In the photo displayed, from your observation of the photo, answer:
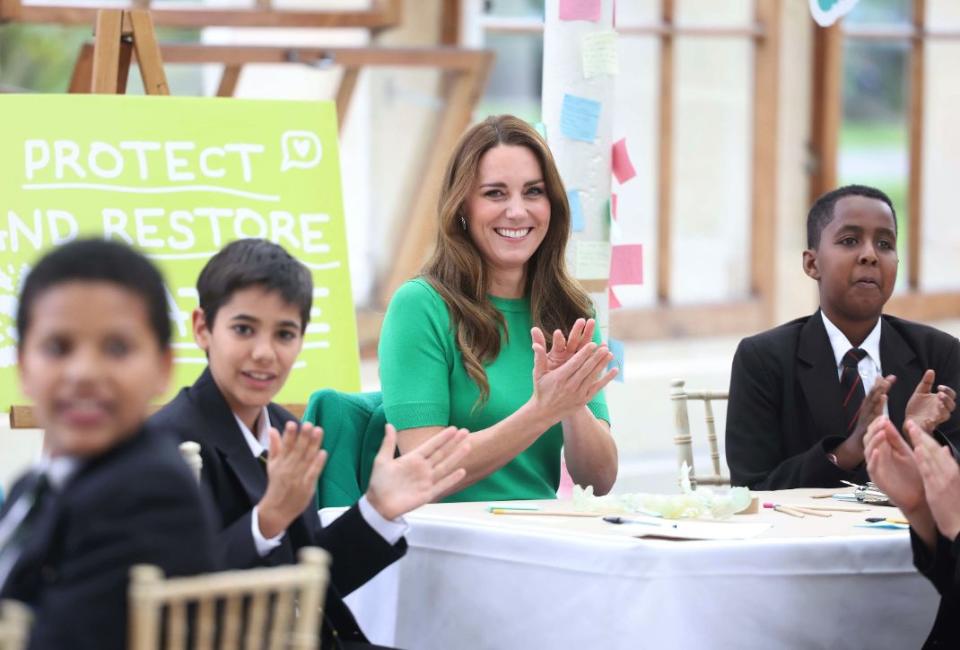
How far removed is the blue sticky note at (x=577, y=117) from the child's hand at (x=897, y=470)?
152 cm

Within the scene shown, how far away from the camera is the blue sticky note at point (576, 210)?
3797mm

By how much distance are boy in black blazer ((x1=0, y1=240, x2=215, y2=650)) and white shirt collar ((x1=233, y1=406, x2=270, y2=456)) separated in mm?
753

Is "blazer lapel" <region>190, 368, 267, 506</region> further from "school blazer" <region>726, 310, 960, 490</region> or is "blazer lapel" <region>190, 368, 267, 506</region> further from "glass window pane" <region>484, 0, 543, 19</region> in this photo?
"glass window pane" <region>484, 0, 543, 19</region>

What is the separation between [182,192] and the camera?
4156mm

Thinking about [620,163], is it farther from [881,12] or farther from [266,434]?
[881,12]

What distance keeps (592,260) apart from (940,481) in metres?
1.56

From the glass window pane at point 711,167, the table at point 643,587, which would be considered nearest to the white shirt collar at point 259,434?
the table at point 643,587

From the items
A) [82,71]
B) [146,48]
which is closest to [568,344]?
[146,48]

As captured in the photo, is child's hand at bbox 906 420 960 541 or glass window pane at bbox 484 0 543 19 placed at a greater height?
glass window pane at bbox 484 0 543 19

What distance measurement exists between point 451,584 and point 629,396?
4.54m

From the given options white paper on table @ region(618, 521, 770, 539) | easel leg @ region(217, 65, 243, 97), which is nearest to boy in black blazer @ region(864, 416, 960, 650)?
white paper on table @ region(618, 521, 770, 539)

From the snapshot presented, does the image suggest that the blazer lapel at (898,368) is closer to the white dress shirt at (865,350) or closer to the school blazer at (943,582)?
the white dress shirt at (865,350)

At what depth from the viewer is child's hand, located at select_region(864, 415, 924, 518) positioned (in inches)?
97.3

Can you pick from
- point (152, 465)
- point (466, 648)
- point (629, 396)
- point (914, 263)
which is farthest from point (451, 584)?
point (914, 263)
